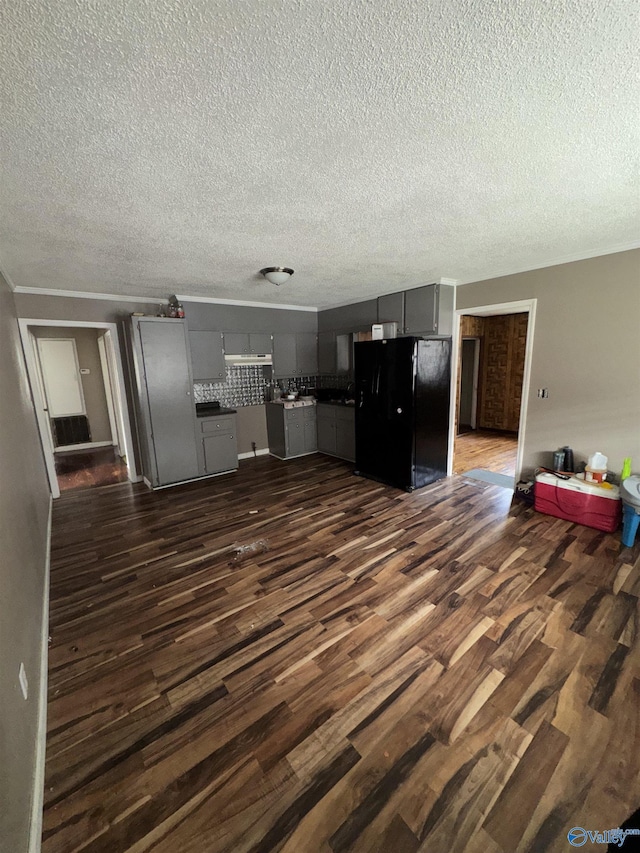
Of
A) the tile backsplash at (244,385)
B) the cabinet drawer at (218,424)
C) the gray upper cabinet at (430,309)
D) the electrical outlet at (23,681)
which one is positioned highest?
the gray upper cabinet at (430,309)

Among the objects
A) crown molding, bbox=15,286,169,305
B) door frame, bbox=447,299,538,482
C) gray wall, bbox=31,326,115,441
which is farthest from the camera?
gray wall, bbox=31,326,115,441

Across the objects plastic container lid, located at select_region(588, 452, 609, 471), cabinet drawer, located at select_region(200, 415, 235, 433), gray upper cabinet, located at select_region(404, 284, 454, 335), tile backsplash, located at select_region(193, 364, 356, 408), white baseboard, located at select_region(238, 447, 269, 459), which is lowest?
white baseboard, located at select_region(238, 447, 269, 459)

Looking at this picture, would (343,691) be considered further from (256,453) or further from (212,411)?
(256,453)

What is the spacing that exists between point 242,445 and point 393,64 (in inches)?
199

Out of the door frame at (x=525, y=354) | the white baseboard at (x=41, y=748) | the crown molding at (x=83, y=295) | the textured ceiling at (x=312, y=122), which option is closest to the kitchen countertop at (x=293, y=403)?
the crown molding at (x=83, y=295)

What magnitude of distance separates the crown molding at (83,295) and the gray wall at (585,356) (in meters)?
4.46

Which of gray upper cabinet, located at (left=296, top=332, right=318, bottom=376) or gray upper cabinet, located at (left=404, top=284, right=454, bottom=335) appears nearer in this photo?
gray upper cabinet, located at (left=404, top=284, right=454, bottom=335)

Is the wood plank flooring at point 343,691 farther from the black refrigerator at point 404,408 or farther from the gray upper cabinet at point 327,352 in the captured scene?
the gray upper cabinet at point 327,352

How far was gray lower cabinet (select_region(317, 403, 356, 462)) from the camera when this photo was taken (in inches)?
202

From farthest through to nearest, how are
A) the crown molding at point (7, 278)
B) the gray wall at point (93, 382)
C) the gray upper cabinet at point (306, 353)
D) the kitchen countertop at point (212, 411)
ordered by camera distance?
1. the gray wall at point (93, 382)
2. the gray upper cabinet at point (306, 353)
3. the kitchen countertop at point (212, 411)
4. the crown molding at point (7, 278)

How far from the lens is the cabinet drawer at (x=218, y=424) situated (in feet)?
15.4

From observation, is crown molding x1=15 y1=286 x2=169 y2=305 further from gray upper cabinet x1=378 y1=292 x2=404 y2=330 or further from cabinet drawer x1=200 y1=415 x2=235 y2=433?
gray upper cabinet x1=378 y1=292 x2=404 y2=330

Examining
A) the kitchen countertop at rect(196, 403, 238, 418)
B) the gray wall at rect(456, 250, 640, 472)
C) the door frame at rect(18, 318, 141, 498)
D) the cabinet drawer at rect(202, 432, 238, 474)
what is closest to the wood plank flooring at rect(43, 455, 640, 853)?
the gray wall at rect(456, 250, 640, 472)

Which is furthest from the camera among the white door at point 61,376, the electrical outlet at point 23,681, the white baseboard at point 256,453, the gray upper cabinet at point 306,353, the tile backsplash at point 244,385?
the white door at point 61,376
